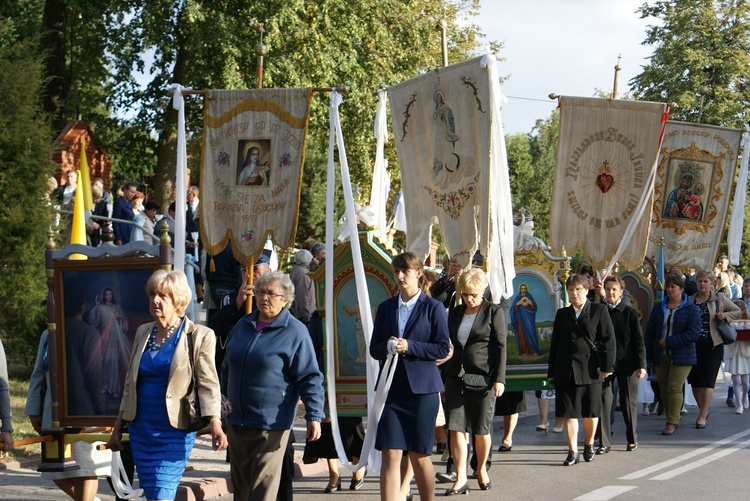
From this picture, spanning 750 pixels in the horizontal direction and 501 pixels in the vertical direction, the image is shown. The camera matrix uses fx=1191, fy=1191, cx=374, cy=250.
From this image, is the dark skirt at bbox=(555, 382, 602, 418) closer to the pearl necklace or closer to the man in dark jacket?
the man in dark jacket

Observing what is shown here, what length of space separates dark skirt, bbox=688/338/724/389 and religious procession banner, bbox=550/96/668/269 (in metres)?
1.72

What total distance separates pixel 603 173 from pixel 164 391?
28.4 feet

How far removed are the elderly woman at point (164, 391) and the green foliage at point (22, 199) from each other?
9140 millimetres

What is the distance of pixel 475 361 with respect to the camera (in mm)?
10523

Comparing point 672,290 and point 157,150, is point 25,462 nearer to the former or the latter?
point 672,290

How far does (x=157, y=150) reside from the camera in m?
Result: 30.1

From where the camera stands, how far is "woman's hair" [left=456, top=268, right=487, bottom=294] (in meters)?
10.4

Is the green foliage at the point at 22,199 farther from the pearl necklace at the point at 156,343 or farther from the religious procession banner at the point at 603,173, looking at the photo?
the pearl necklace at the point at 156,343

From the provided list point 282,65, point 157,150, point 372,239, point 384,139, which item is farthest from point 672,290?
point 157,150

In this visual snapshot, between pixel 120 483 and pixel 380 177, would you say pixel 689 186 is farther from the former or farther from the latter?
pixel 120 483

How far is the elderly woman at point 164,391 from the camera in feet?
22.8

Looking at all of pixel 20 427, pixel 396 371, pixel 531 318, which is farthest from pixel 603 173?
pixel 20 427

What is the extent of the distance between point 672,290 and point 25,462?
8111 mm

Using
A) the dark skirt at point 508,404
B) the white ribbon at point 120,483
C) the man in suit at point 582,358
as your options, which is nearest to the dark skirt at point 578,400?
the man in suit at point 582,358
